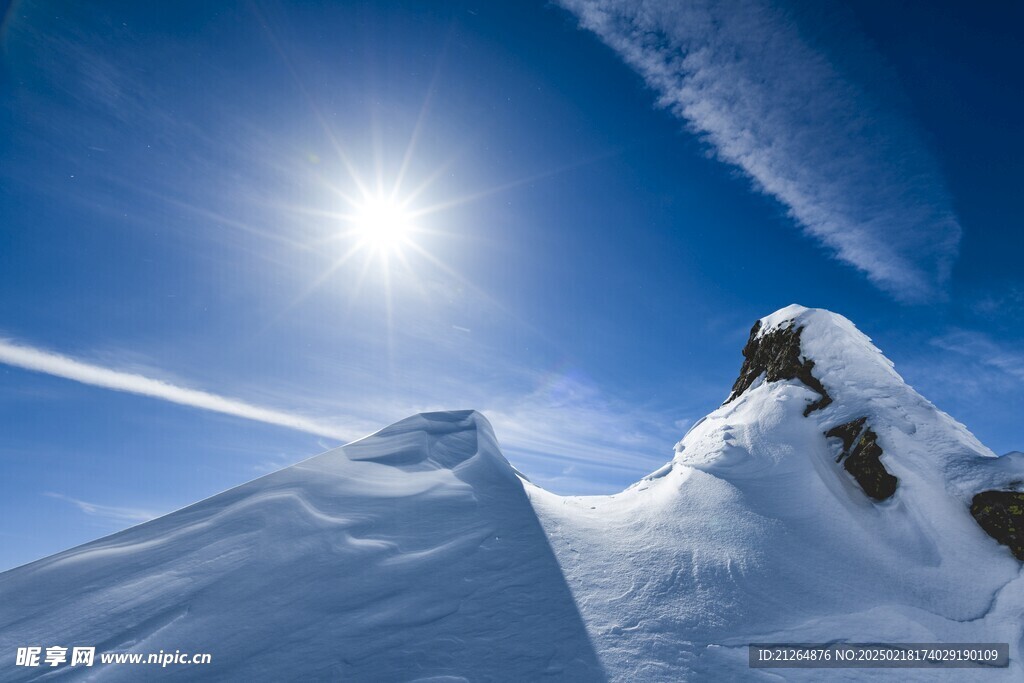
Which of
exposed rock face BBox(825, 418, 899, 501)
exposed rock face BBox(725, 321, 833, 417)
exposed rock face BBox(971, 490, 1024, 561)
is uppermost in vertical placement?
exposed rock face BBox(725, 321, 833, 417)

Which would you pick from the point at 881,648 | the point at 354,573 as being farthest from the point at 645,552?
the point at 354,573

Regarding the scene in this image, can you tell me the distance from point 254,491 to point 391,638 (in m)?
4.75

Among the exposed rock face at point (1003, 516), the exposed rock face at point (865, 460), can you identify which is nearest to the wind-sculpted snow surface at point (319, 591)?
the exposed rock face at point (865, 460)

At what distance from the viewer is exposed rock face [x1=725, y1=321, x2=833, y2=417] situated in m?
11.5

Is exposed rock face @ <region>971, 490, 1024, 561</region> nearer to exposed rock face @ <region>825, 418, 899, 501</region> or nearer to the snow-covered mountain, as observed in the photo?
the snow-covered mountain

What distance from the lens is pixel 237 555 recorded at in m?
6.58

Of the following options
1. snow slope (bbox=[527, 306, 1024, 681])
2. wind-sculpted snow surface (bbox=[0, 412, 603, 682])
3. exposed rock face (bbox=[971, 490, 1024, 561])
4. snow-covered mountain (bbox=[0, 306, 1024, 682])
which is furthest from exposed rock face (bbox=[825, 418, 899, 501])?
wind-sculpted snow surface (bbox=[0, 412, 603, 682])

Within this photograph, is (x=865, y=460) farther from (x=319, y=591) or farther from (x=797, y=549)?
(x=319, y=591)

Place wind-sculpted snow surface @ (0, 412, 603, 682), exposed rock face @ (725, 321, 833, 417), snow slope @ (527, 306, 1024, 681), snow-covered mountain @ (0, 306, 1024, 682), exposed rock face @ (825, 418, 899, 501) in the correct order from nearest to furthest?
wind-sculpted snow surface @ (0, 412, 603, 682)
snow-covered mountain @ (0, 306, 1024, 682)
snow slope @ (527, 306, 1024, 681)
exposed rock face @ (825, 418, 899, 501)
exposed rock face @ (725, 321, 833, 417)

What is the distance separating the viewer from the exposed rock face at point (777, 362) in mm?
11469

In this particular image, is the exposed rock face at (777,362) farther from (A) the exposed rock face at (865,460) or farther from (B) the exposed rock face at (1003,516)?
(B) the exposed rock face at (1003,516)

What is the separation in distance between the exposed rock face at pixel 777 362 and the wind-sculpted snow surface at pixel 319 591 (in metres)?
8.33

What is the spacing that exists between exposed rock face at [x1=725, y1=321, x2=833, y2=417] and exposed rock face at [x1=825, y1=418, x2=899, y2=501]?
3.89ft

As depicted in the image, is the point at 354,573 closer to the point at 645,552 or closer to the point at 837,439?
the point at 645,552
